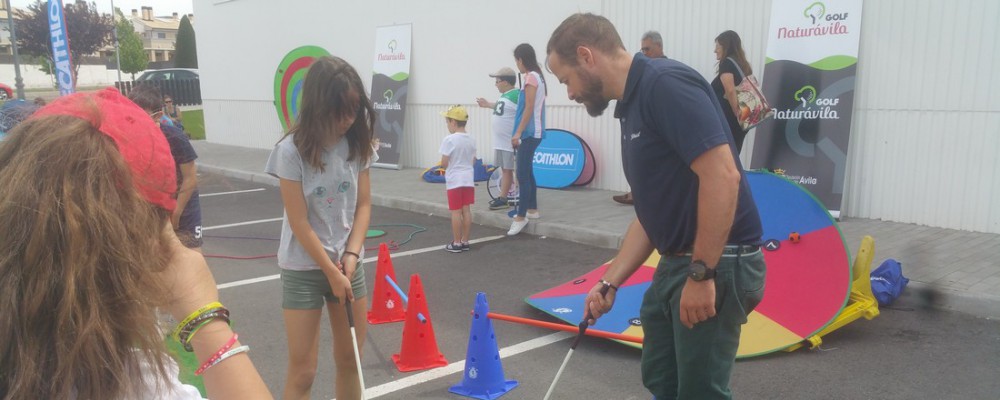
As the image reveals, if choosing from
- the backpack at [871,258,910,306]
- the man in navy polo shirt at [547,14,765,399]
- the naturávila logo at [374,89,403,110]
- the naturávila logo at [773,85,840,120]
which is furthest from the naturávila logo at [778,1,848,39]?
the naturávila logo at [374,89,403,110]

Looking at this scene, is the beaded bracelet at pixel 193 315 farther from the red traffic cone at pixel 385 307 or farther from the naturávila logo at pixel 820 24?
the naturávila logo at pixel 820 24

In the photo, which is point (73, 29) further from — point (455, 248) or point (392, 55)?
point (455, 248)

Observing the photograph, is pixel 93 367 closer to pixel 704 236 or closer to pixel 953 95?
pixel 704 236

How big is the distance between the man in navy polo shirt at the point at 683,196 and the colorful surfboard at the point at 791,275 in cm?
198

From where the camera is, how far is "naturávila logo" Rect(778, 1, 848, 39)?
7691 mm

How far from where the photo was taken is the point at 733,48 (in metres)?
7.28

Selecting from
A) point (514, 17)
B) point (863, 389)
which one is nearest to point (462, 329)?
point (863, 389)

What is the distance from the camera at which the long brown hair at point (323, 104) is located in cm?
296

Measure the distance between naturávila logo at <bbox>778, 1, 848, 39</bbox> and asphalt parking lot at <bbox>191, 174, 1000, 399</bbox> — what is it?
353cm

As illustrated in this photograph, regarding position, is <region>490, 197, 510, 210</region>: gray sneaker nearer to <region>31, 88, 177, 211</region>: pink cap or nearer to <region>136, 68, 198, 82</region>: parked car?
<region>31, 88, 177, 211</region>: pink cap

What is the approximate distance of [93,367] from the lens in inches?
46.7

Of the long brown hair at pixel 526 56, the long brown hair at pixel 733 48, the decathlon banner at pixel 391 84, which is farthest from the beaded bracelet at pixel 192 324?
the decathlon banner at pixel 391 84

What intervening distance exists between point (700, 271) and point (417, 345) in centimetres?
250

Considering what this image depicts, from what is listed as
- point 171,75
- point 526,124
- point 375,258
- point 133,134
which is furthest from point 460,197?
point 171,75
